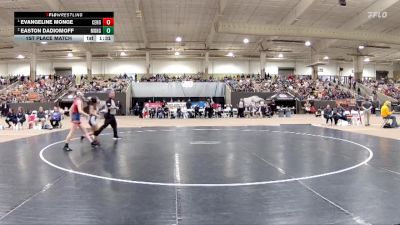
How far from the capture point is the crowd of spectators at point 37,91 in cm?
3170

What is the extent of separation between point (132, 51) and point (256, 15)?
21166mm

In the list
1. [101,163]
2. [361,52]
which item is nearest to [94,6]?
[101,163]

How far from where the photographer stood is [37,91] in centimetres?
3331

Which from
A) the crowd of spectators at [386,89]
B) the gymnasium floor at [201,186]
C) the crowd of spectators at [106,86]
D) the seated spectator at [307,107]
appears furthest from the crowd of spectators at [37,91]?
the crowd of spectators at [386,89]

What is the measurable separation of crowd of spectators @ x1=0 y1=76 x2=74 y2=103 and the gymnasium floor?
2508 cm

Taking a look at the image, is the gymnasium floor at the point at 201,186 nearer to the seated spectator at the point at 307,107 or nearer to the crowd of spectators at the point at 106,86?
the crowd of spectators at the point at 106,86

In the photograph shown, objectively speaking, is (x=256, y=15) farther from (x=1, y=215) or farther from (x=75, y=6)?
(x=1, y=215)

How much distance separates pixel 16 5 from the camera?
26.1m

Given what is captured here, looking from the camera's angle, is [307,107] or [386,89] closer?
[307,107]

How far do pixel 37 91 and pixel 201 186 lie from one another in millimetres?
32254

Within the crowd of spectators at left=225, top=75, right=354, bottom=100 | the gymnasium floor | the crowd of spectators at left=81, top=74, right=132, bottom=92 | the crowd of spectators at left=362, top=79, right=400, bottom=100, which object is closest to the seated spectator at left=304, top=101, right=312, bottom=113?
the crowd of spectators at left=225, top=75, right=354, bottom=100

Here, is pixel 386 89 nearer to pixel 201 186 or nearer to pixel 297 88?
pixel 297 88
